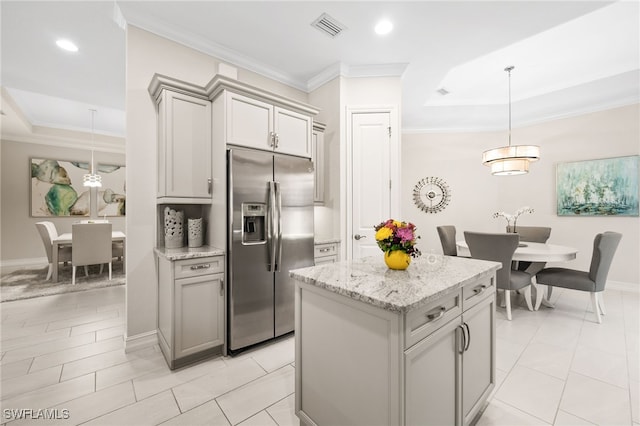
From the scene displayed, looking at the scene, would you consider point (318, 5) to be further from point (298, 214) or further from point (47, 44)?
point (47, 44)

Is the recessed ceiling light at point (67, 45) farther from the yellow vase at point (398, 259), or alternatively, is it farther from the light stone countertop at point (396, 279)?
the yellow vase at point (398, 259)

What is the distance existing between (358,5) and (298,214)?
1.98 m

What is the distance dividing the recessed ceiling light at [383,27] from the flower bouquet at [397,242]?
7.15ft

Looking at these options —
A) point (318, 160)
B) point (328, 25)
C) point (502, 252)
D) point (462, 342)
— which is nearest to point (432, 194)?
point (502, 252)

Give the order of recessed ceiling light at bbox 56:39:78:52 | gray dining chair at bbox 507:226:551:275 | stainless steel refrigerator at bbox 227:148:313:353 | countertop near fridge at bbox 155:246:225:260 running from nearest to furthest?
countertop near fridge at bbox 155:246:225:260 → stainless steel refrigerator at bbox 227:148:313:353 → recessed ceiling light at bbox 56:39:78:52 → gray dining chair at bbox 507:226:551:275

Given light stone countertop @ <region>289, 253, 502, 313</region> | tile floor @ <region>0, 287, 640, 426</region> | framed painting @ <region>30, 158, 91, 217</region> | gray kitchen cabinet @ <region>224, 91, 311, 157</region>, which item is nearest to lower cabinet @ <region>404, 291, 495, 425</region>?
light stone countertop @ <region>289, 253, 502, 313</region>

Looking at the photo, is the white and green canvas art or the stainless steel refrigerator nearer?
the stainless steel refrigerator

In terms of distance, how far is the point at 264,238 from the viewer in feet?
8.27

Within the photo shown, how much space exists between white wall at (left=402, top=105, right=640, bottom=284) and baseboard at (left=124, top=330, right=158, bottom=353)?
4960 millimetres

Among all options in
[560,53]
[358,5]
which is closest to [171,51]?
[358,5]

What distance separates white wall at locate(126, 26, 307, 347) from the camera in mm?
2482

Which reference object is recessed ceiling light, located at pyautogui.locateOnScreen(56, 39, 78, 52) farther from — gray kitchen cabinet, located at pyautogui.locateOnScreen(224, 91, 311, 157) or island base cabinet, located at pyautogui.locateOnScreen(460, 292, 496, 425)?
island base cabinet, located at pyautogui.locateOnScreen(460, 292, 496, 425)

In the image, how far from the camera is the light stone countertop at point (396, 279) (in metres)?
1.12

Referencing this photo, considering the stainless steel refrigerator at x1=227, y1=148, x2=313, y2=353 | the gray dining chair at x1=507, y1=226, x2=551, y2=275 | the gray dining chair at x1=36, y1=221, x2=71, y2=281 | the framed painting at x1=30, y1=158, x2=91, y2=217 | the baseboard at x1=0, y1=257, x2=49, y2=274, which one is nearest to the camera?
the stainless steel refrigerator at x1=227, y1=148, x2=313, y2=353
